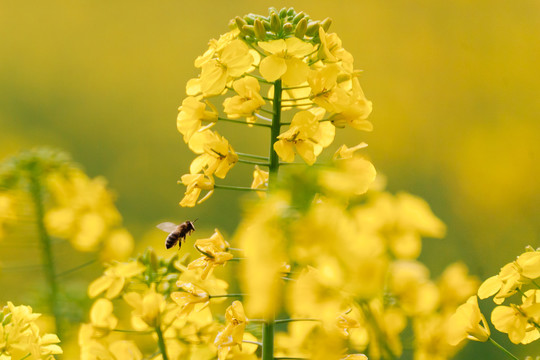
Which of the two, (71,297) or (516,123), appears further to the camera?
(516,123)

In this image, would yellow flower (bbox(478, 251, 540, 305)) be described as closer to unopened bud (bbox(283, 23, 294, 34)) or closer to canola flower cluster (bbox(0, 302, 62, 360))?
unopened bud (bbox(283, 23, 294, 34))

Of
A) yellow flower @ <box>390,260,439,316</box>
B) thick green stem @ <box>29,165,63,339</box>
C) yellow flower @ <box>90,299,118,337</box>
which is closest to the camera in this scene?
yellow flower @ <box>390,260,439,316</box>

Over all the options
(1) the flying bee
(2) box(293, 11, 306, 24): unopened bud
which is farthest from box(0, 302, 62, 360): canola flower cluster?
(2) box(293, 11, 306, 24): unopened bud

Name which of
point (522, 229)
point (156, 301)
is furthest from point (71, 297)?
point (522, 229)

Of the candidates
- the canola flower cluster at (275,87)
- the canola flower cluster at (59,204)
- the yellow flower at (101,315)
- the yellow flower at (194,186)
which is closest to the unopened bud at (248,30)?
the canola flower cluster at (275,87)

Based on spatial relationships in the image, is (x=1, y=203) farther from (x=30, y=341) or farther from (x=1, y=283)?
(x=30, y=341)

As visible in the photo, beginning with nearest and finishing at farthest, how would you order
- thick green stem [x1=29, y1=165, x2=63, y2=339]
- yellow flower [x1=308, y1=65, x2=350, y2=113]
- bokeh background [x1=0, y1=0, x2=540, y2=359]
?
yellow flower [x1=308, y1=65, x2=350, y2=113] < thick green stem [x1=29, y1=165, x2=63, y2=339] < bokeh background [x1=0, y1=0, x2=540, y2=359]
